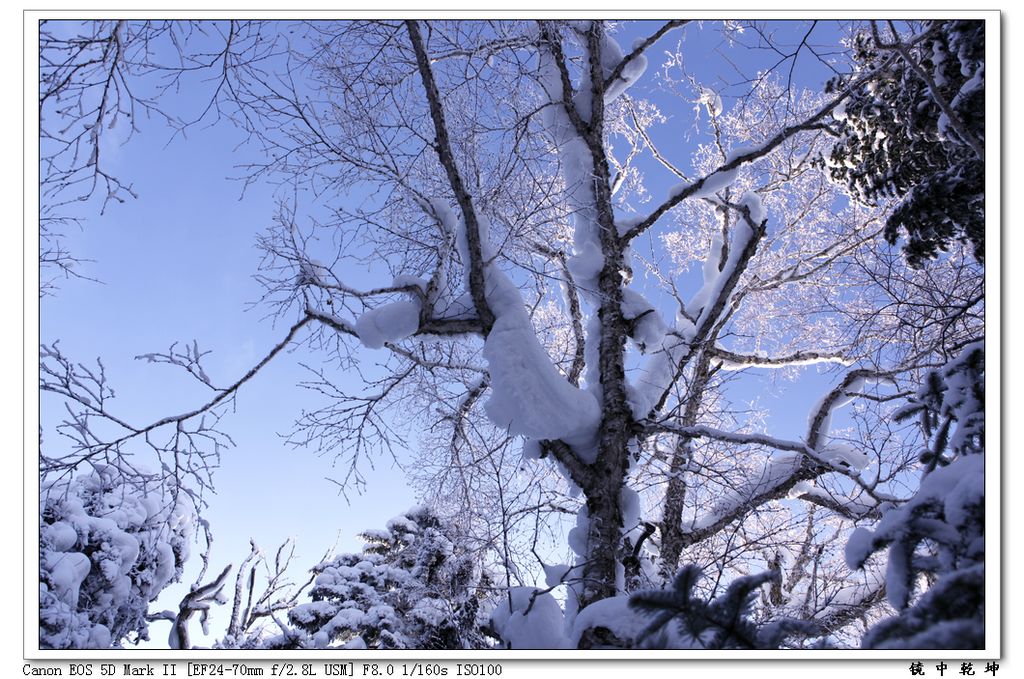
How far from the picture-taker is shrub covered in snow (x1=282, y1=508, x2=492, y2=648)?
4.39 meters

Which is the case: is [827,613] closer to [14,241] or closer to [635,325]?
[635,325]

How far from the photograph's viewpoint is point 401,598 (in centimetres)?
578

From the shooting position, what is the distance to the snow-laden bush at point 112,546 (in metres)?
3.95

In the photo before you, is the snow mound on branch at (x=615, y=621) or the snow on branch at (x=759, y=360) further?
the snow on branch at (x=759, y=360)

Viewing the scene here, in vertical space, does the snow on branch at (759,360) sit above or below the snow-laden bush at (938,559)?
above

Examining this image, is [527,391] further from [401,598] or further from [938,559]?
[401,598]

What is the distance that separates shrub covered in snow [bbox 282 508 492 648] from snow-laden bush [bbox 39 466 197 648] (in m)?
1.23

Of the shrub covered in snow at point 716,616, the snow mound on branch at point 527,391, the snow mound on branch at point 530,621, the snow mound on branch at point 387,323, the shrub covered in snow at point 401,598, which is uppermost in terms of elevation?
the snow mound on branch at point 387,323

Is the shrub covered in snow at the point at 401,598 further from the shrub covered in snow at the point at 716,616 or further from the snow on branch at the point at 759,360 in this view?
the snow on branch at the point at 759,360

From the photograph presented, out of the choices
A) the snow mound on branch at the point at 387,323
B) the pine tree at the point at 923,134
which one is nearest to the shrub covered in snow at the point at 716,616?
the pine tree at the point at 923,134

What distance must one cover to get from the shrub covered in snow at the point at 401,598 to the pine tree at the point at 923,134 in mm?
3478
